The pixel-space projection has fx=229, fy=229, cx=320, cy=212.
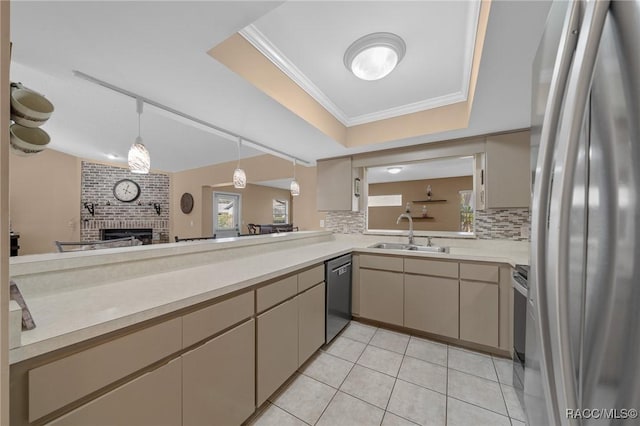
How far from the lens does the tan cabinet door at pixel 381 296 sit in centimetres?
234

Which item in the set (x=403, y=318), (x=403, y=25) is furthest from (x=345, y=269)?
(x=403, y=25)

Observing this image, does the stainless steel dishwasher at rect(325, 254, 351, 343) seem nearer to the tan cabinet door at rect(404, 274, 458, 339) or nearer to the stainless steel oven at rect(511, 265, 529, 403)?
the tan cabinet door at rect(404, 274, 458, 339)

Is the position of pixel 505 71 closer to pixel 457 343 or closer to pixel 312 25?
pixel 312 25

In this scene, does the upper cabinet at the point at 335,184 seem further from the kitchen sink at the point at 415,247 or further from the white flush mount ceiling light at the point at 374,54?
the white flush mount ceiling light at the point at 374,54

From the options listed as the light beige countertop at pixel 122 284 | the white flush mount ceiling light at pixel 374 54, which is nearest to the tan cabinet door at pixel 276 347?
the light beige countertop at pixel 122 284

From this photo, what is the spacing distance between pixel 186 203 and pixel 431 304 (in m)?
5.98

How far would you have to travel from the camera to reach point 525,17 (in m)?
1.03

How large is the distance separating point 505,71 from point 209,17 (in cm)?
169

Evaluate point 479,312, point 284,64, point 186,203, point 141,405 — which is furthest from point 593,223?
point 186,203

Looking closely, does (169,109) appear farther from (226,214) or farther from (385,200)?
(385,200)

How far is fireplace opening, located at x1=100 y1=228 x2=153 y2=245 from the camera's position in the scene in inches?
212

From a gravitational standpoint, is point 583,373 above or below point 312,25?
below

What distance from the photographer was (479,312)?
2006mm

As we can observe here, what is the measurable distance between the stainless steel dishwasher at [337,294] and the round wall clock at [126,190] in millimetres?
5946
